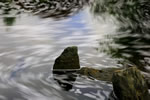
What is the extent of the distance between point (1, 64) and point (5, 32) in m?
11.6

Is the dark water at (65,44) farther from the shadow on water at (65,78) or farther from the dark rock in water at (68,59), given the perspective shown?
the dark rock in water at (68,59)

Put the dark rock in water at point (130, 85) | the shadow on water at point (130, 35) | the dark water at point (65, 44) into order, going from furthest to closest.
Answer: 1. the shadow on water at point (130, 35)
2. the dark water at point (65, 44)
3. the dark rock in water at point (130, 85)

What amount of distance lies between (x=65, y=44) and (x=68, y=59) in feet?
26.3

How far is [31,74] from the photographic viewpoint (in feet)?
50.2

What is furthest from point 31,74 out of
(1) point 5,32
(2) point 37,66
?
(1) point 5,32

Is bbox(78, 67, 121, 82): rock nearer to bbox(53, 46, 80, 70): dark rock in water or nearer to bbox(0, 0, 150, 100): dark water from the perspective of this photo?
bbox(0, 0, 150, 100): dark water

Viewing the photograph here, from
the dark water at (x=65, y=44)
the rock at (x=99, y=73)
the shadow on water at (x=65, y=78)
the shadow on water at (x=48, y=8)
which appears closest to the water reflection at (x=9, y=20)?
the dark water at (x=65, y=44)

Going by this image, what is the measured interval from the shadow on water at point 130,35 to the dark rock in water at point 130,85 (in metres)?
4.70

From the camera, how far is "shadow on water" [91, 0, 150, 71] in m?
19.0

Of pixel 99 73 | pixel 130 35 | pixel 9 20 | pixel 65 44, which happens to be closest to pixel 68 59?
pixel 99 73

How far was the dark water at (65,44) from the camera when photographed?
13.5m

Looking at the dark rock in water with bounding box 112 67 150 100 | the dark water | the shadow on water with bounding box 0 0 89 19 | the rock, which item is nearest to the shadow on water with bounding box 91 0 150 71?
the dark water

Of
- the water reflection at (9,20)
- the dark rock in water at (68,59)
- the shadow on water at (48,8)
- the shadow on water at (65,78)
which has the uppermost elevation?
the dark rock in water at (68,59)

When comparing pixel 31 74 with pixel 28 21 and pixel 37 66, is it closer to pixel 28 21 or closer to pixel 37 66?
pixel 37 66
